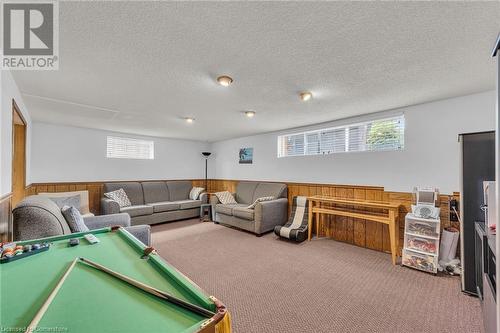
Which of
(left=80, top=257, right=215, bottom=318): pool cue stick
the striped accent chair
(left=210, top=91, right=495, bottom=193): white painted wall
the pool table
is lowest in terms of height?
the striped accent chair

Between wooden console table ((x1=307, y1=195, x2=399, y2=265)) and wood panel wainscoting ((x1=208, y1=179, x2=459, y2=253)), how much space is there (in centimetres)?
16

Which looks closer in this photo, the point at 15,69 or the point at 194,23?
the point at 194,23

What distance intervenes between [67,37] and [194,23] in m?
0.96

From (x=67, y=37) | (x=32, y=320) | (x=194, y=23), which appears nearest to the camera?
(x=32, y=320)

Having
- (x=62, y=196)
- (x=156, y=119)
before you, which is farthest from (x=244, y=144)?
(x=62, y=196)

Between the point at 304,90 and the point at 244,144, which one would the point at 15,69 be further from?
the point at 244,144

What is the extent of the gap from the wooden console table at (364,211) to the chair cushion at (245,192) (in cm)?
164

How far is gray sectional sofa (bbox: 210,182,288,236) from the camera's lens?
4070 mm

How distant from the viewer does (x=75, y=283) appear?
3.38ft

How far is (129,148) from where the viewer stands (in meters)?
5.41

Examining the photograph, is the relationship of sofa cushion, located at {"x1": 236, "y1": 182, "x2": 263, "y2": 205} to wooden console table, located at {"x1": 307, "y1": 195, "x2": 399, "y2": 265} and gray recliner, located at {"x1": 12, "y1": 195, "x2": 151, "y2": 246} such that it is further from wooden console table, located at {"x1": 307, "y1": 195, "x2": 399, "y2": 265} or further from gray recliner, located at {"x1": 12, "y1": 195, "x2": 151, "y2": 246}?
gray recliner, located at {"x1": 12, "y1": 195, "x2": 151, "y2": 246}

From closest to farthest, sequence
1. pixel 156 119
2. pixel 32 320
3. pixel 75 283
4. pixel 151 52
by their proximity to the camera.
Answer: pixel 32 320 < pixel 75 283 < pixel 151 52 < pixel 156 119

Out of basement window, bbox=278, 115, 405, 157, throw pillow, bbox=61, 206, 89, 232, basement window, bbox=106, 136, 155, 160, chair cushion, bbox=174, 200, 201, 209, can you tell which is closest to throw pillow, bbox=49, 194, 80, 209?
basement window, bbox=106, 136, 155, 160

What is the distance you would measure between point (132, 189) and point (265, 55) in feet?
15.5
